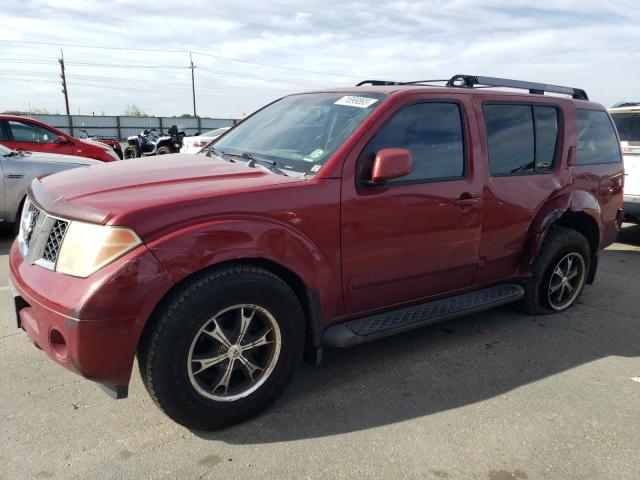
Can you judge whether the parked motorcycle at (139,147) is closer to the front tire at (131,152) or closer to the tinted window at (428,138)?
the front tire at (131,152)

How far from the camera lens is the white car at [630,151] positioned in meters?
7.06

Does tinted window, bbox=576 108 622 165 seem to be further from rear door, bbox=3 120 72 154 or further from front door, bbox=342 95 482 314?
rear door, bbox=3 120 72 154

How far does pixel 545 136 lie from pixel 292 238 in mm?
2572

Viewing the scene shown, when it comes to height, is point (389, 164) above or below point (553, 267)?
above

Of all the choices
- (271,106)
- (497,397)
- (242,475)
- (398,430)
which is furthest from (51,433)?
(271,106)

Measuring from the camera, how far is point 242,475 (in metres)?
2.38

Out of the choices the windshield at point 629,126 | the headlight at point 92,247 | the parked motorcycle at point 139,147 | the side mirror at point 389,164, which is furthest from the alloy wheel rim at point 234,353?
the parked motorcycle at point 139,147

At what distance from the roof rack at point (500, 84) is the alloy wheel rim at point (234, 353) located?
216cm

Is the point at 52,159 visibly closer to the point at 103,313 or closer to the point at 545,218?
the point at 103,313

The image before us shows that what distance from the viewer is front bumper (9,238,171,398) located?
7.44ft

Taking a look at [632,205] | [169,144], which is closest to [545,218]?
[632,205]

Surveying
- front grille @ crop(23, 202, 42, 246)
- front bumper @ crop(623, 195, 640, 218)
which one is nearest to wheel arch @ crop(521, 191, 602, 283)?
front bumper @ crop(623, 195, 640, 218)

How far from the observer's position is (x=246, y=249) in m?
2.59

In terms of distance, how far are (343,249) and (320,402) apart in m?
0.89
